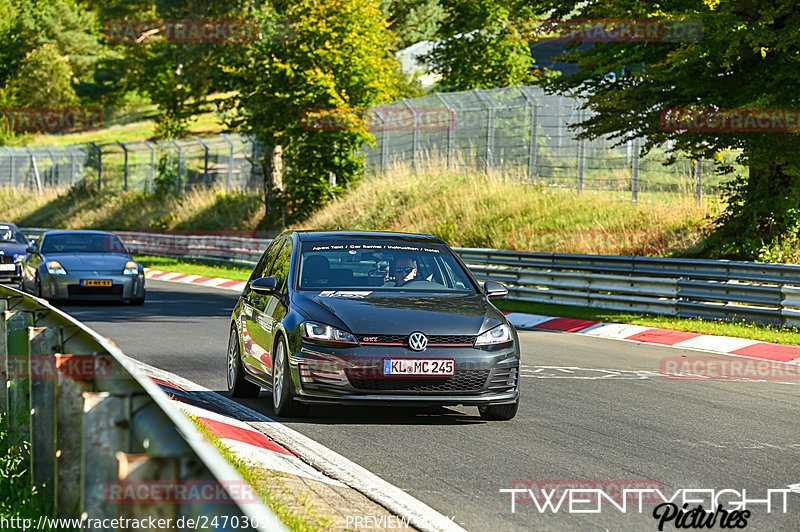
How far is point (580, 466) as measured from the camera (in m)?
7.03

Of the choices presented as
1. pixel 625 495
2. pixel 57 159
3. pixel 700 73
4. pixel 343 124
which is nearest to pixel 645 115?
pixel 700 73

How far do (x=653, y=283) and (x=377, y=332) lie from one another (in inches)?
432

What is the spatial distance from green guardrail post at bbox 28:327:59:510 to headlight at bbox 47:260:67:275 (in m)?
14.8

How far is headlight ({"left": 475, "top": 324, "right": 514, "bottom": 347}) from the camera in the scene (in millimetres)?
8539

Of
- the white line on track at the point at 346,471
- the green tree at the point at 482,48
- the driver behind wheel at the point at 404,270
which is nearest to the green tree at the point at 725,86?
the driver behind wheel at the point at 404,270

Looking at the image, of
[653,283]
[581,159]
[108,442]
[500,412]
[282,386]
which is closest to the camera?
[108,442]

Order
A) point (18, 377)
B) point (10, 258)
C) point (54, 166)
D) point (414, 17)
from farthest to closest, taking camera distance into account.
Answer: point (414, 17), point (54, 166), point (10, 258), point (18, 377)

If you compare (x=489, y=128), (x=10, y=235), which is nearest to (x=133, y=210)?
(x=10, y=235)

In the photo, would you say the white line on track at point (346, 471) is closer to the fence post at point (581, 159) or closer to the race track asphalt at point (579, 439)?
the race track asphalt at point (579, 439)

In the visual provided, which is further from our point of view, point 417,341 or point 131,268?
point 131,268

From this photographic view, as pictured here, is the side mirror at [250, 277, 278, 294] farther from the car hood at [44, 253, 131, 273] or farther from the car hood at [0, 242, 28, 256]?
the car hood at [0, 242, 28, 256]

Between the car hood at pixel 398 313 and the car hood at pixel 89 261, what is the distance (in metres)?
11.9

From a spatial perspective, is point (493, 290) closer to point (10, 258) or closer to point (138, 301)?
point (138, 301)

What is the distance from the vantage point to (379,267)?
9.70 metres
